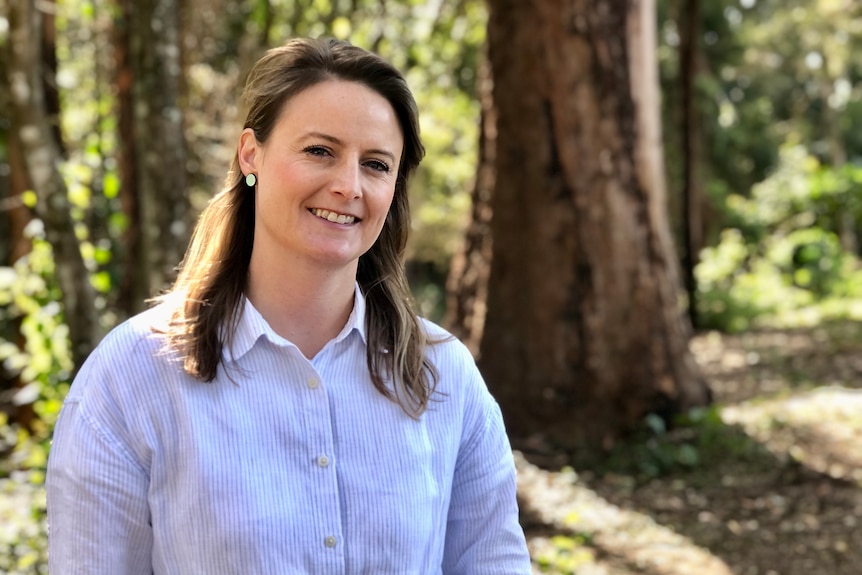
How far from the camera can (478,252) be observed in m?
7.24

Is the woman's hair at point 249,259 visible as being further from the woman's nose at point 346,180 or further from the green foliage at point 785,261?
the green foliage at point 785,261

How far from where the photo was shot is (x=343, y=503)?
1872mm

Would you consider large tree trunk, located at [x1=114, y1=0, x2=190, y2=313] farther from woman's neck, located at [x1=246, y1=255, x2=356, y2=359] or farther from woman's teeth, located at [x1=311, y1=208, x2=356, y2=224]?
woman's teeth, located at [x1=311, y1=208, x2=356, y2=224]

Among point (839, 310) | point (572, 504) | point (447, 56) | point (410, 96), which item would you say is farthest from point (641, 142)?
point (447, 56)

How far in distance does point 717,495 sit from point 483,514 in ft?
13.2

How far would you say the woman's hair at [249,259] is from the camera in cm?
194

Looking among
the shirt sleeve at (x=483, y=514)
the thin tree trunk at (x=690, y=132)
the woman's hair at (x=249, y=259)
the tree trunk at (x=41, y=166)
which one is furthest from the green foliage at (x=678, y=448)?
the thin tree trunk at (x=690, y=132)

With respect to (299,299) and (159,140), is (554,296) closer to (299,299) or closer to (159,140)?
(159,140)

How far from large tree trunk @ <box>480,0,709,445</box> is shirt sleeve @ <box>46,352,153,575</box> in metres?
5.06

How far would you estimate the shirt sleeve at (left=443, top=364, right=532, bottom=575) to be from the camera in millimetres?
2080

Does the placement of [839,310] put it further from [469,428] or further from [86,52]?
[469,428]

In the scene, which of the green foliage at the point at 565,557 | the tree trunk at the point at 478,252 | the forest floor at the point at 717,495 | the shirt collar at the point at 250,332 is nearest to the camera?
the shirt collar at the point at 250,332

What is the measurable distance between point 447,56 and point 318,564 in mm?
12515

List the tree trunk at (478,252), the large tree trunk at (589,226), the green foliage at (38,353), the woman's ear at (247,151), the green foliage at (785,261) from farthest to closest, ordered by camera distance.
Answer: the green foliage at (785,261), the tree trunk at (478,252), the large tree trunk at (589,226), the green foliage at (38,353), the woman's ear at (247,151)
